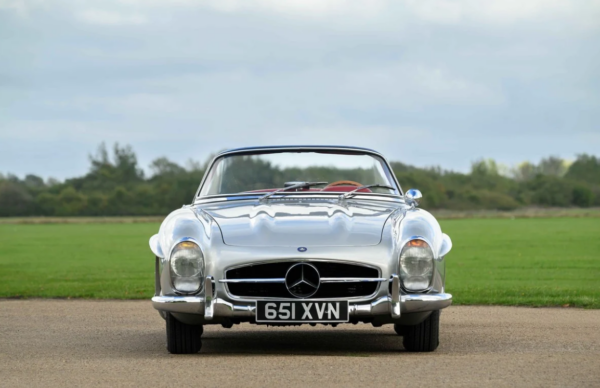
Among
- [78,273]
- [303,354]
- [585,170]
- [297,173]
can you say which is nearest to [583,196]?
[585,170]

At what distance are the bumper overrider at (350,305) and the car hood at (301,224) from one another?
0.37 meters

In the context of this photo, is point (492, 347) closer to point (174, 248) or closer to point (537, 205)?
point (174, 248)

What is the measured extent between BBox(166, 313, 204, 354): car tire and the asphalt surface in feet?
0.33

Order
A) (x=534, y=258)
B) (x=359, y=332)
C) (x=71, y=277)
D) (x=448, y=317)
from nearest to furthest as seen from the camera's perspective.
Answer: (x=359, y=332)
(x=448, y=317)
(x=71, y=277)
(x=534, y=258)

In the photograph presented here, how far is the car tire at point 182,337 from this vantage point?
21.1ft

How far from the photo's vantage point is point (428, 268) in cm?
607

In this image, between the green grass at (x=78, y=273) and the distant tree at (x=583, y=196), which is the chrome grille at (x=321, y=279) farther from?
the distant tree at (x=583, y=196)

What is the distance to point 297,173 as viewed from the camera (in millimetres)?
7965

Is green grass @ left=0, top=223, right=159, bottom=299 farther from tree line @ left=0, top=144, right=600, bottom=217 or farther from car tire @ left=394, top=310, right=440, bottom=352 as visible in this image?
tree line @ left=0, top=144, right=600, bottom=217

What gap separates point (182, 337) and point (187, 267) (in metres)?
0.68

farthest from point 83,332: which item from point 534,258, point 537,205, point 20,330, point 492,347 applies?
point 537,205

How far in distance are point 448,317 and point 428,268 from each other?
12.8 feet

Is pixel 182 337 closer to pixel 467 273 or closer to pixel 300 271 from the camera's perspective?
pixel 300 271

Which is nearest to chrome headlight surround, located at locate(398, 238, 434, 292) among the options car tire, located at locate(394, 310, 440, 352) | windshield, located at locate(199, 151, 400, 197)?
car tire, located at locate(394, 310, 440, 352)
